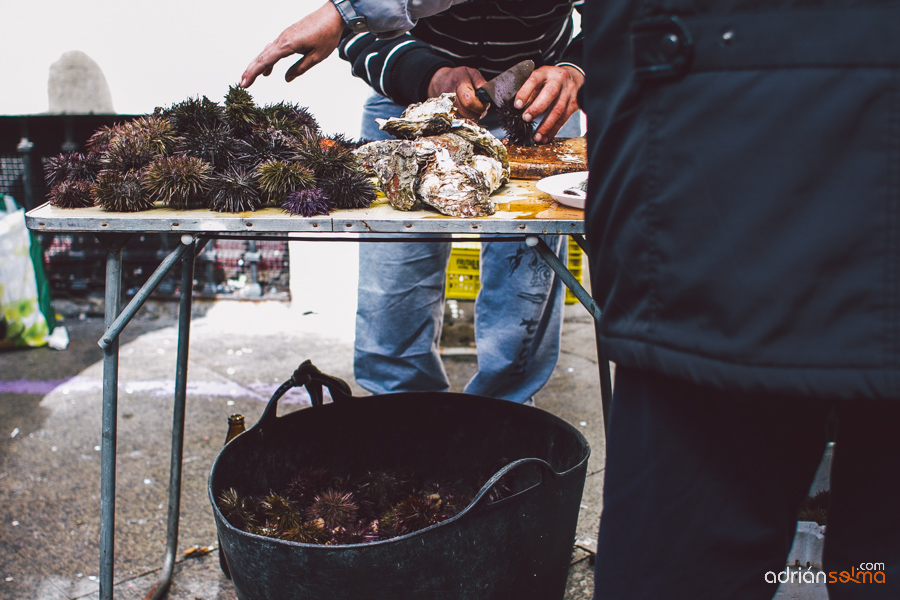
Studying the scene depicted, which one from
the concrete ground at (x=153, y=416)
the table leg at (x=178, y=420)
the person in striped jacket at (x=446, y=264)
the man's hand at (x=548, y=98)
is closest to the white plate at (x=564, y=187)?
the man's hand at (x=548, y=98)

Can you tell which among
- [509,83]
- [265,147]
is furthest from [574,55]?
[265,147]

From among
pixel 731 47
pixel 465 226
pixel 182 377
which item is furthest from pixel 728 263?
pixel 182 377

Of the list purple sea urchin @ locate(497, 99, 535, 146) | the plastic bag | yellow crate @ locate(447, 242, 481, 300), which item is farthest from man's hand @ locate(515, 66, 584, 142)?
the plastic bag

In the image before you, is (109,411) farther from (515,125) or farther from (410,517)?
(515,125)

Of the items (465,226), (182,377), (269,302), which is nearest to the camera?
(465,226)

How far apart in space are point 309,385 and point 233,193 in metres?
0.57

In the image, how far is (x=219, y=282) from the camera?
4457 mm

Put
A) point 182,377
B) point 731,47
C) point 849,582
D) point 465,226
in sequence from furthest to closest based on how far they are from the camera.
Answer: point 182,377, point 465,226, point 849,582, point 731,47

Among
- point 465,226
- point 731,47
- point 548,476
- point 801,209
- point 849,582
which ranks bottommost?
point 548,476

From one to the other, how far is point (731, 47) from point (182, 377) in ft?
5.05

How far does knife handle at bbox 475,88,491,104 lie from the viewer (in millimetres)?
1842

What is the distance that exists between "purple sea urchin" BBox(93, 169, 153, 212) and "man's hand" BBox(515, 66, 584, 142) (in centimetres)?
98

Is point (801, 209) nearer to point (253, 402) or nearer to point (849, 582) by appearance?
point (849, 582)

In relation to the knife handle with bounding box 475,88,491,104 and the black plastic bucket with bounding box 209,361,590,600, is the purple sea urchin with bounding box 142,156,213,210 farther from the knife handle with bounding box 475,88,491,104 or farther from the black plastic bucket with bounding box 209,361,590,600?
the knife handle with bounding box 475,88,491,104
